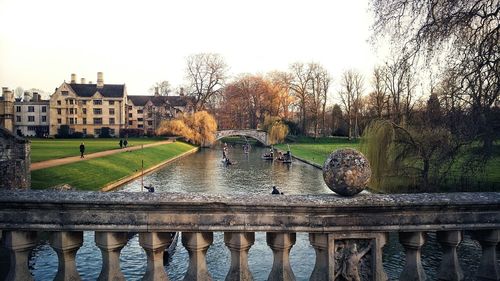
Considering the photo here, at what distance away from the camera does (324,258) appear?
3375 millimetres

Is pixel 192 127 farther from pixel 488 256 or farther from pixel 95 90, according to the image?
pixel 488 256

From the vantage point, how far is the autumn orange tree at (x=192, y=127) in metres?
64.0

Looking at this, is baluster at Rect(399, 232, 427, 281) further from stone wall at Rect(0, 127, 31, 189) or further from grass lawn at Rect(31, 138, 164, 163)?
grass lawn at Rect(31, 138, 164, 163)

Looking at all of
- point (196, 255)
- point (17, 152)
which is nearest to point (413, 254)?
point (196, 255)

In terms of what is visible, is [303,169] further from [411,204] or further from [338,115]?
[338,115]

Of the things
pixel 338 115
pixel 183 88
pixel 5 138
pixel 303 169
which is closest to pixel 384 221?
pixel 5 138

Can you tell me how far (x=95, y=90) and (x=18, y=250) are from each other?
92.6 meters

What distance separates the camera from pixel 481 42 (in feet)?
32.6

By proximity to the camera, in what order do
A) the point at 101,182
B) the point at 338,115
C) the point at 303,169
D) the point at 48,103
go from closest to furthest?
the point at 101,182, the point at 303,169, the point at 338,115, the point at 48,103

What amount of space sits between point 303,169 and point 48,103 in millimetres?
77004

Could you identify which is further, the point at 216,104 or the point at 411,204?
the point at 216,104

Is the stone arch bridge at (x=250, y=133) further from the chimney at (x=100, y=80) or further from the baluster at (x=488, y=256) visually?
the baluster at (x=488, y=256)

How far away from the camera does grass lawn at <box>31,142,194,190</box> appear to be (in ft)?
70.5

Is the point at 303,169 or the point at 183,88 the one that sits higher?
the point at 183,88
